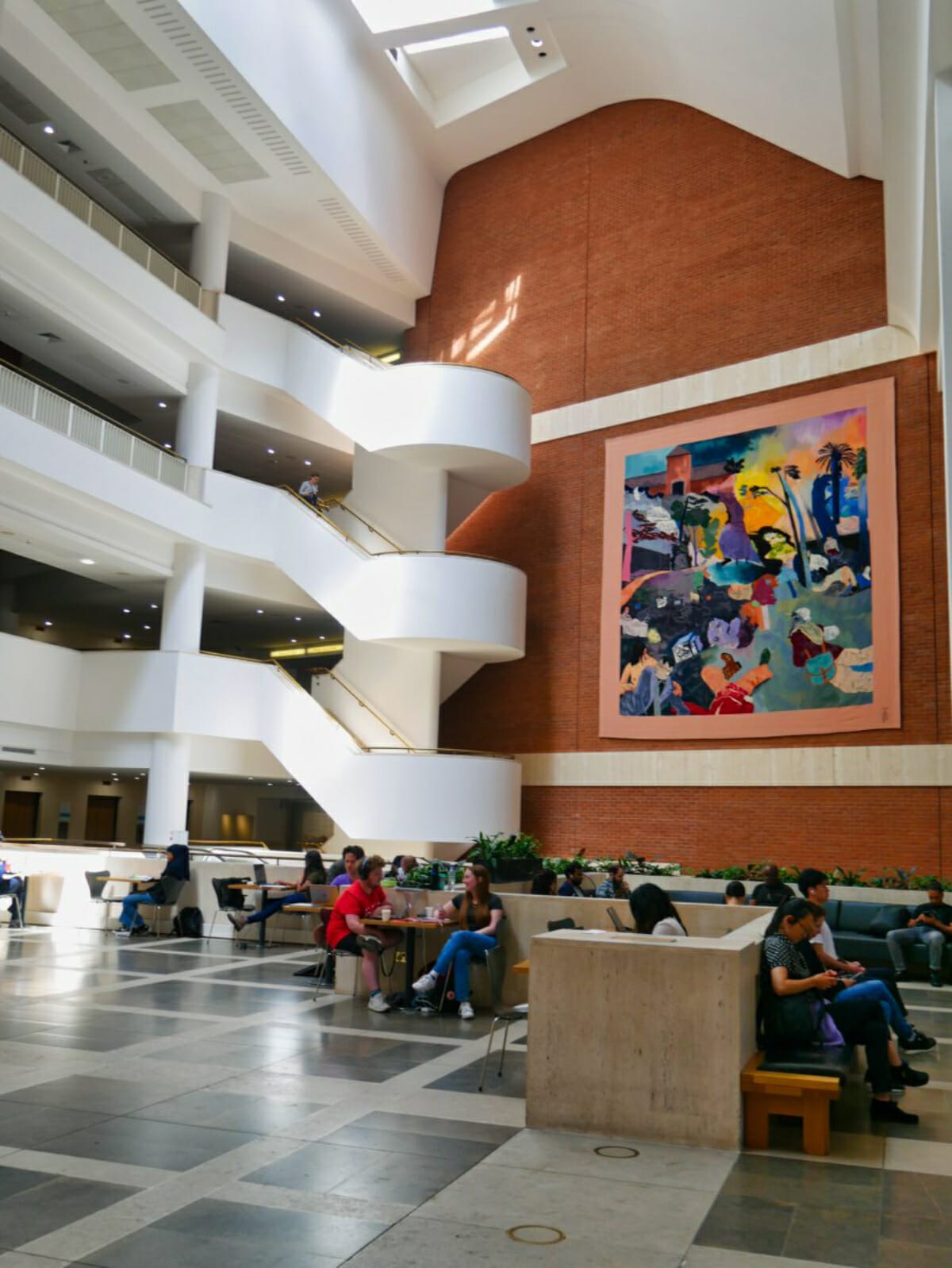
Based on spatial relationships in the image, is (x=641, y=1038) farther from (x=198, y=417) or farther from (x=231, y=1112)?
(x=198, y=417)

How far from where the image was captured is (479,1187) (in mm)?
4969

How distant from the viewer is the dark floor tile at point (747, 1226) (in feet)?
14.2

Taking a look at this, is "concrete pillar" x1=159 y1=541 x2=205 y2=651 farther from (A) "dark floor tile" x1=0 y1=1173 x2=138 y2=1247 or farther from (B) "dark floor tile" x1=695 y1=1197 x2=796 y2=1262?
(B) "dark floor tile" x1=695 y1=1197 x2=796 y2=1262

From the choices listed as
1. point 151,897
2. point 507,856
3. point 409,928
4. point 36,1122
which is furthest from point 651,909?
point 507,856

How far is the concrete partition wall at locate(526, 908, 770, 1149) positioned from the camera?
582 cm

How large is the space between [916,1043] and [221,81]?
17660mm

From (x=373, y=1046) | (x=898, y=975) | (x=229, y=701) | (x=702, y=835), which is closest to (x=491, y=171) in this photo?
(x=229, y=701)

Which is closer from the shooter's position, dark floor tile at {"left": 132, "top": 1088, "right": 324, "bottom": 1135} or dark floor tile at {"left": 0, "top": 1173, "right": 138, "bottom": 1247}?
dark floor tile at {"left": 0, "top": 1173, "right": 138, "bottom": 1247}

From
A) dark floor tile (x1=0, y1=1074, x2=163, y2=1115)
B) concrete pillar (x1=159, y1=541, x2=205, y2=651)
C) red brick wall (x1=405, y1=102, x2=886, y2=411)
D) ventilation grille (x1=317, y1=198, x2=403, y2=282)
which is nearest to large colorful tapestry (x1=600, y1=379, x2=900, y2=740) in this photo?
red brick wall (x1=405, y1=102, x2=886, y2=411)

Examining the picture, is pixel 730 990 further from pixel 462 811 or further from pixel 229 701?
pixel 229 701

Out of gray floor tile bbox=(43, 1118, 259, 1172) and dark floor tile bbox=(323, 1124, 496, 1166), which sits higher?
dark floor tile bbox=(323, 1124, 496, 1166)

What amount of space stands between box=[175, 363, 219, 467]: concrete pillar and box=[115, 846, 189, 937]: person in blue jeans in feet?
30.3

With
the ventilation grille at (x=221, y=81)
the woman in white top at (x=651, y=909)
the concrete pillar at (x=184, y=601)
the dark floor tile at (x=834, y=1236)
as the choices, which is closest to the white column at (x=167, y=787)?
the concrete pillar at (x=184, y=601)

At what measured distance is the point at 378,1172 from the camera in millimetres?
5160
